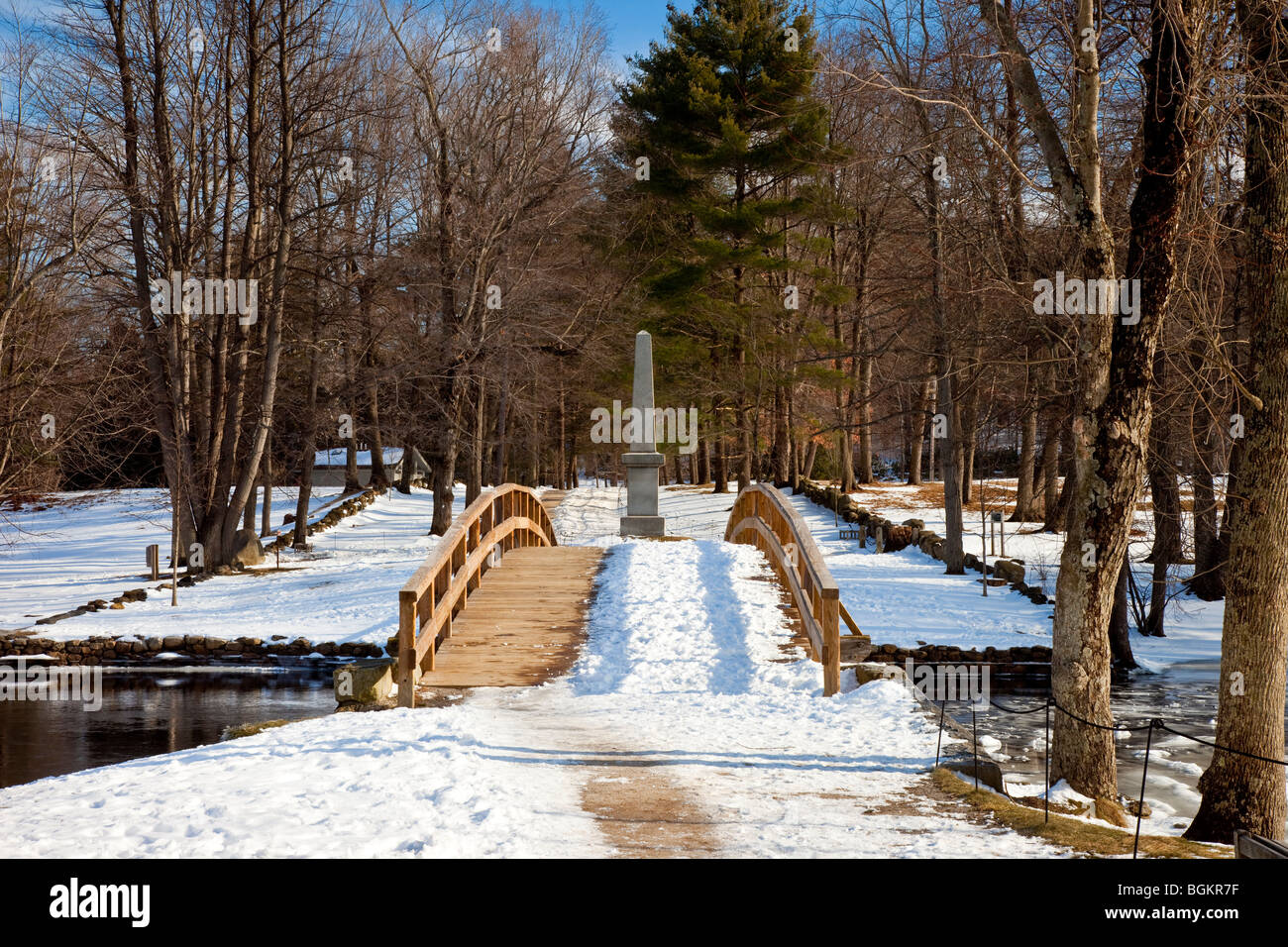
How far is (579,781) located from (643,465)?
48.8ft

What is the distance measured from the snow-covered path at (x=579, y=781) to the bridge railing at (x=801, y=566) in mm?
374

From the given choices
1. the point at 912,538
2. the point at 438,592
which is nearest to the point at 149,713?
the point at 438,592

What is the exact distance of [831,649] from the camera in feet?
33.4

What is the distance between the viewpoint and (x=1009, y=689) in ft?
50.4

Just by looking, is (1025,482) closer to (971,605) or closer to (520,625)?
(971,605)

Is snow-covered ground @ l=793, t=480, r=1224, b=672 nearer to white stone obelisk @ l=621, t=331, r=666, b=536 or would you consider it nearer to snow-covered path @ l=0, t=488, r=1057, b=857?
white stone obelisk @ l=621, t=331, r=666, b=536

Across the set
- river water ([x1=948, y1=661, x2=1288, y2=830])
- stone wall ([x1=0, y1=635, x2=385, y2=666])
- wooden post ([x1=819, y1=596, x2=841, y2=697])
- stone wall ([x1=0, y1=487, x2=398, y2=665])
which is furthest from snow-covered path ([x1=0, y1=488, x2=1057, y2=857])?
stone wall ([x1=0, y1=487, x2=398, y2=665])

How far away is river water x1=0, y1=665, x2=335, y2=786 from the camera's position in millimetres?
11305

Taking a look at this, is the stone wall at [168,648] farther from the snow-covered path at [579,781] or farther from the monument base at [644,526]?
the monument base at [644,526]

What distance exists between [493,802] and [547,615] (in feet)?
23.3
